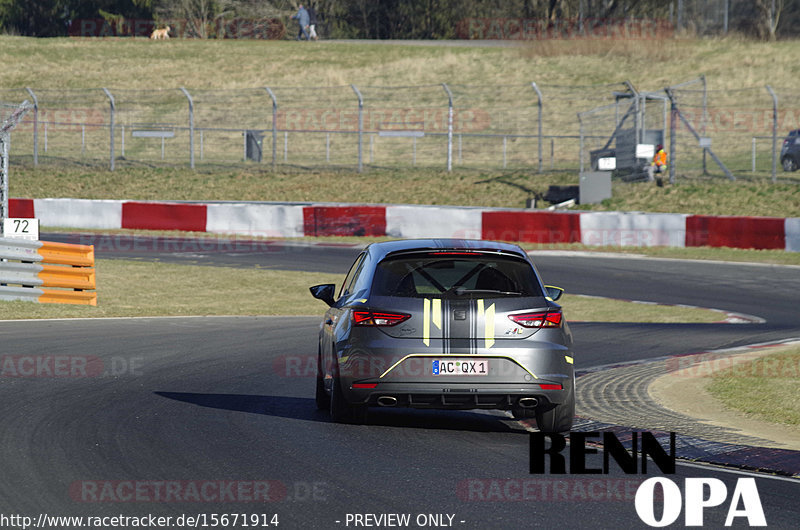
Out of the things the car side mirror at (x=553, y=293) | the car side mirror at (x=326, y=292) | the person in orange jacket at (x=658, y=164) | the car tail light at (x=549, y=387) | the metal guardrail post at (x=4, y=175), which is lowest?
the car tail light at (x=549, y=387)

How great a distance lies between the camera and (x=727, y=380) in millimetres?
11570

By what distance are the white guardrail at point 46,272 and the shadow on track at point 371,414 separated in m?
8.38

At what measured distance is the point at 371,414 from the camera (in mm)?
9617

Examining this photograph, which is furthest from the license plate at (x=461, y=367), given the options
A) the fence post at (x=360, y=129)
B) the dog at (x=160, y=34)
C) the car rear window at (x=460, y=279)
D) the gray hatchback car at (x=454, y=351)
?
the dog at (x=160, y=34)

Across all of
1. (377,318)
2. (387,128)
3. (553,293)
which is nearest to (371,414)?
(377,318)

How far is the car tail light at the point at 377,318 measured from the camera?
27.0 ft

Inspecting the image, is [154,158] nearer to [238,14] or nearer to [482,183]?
[482,183]

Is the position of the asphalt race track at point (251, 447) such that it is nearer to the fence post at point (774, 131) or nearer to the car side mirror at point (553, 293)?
the car side mirror at point (553, 293)

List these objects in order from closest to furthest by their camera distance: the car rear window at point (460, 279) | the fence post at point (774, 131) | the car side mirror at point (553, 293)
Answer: the car rear window at point (460, 279), the car side mirror at point (553, 293), the fence post at point (774, 131)

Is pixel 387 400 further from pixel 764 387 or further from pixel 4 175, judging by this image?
pixel 4 175

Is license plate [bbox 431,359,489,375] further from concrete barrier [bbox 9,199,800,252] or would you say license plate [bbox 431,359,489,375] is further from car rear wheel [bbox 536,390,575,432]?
concrete barrier [bbox 9,199,800,252]

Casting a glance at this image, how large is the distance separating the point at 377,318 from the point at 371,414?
5.13ft

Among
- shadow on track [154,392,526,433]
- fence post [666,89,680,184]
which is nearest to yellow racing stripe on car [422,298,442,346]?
shadow on track [154,392,526,433]

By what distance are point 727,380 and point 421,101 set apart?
4161 cm
